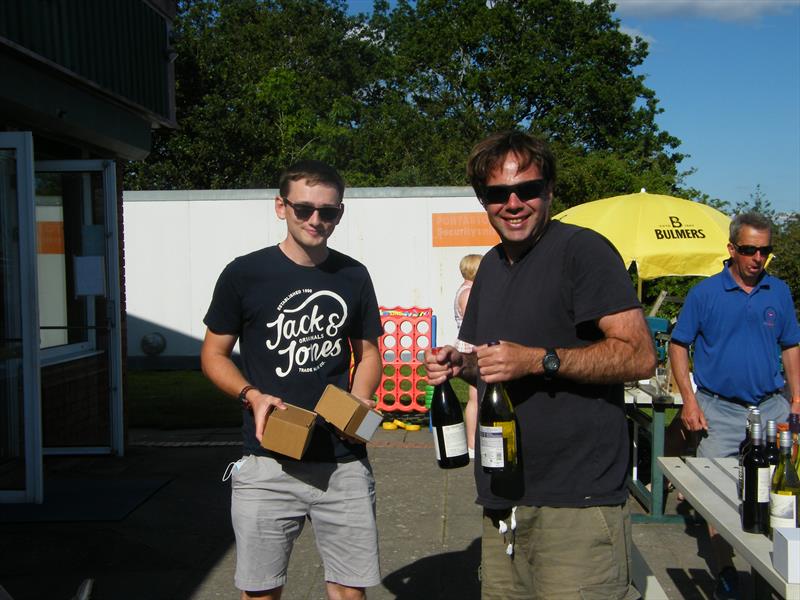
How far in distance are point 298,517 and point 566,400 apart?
127 cm

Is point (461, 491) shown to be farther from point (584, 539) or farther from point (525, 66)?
point (525, 66)

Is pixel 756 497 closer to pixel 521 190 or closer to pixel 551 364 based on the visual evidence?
pixel 551 364

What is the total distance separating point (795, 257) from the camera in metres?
13.1

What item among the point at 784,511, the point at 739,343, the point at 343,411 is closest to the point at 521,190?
the point at 343,411

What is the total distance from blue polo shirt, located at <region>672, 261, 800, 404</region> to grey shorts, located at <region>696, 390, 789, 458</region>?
67mm

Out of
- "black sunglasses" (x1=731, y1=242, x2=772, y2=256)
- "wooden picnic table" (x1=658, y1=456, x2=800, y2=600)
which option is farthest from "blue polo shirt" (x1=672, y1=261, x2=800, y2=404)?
"wooden picnic table" (x1=658, y1=456, x2=800, y2=600)

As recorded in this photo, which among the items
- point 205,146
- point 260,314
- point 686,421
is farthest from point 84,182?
point 205,146

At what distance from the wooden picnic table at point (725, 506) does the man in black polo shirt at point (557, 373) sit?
424mm

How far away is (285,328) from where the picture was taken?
324 cm

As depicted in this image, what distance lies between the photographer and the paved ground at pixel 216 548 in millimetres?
4723

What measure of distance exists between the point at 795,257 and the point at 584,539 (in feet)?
39.4

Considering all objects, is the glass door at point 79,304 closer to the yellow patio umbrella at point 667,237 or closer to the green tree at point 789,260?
the yellow patio umbrella at point 667,237

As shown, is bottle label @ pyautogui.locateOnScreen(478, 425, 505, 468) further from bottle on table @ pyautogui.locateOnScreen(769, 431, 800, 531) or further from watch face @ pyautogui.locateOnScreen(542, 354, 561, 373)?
bottle on table @ pyautogui.locateOnScreen(769, 431, 800, 531)

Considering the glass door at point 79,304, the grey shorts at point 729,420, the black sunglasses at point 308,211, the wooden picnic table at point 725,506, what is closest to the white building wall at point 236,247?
the glass door at point 79,304
